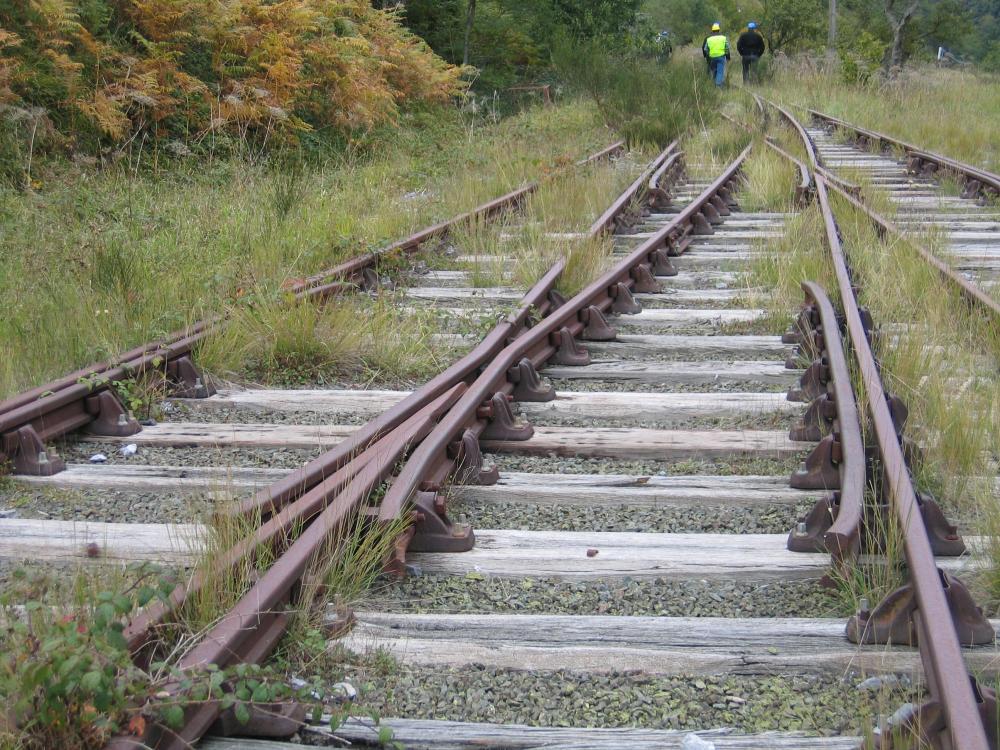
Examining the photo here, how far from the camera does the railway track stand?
7.34 feet

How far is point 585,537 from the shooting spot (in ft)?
10.3

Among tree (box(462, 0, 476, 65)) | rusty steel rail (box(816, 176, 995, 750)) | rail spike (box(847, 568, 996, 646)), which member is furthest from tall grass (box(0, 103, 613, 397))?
tree (box(462, 0, 476, 65))

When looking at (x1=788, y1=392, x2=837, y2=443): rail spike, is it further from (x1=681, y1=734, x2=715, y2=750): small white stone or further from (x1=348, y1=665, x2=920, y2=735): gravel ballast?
(x1=681, y1=734, x2=715, y2=750): small white stone

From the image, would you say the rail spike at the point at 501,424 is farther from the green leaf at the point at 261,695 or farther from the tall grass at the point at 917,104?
the tall grass at the point at 917,104

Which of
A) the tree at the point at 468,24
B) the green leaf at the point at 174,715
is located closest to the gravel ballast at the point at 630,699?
the green leaf at the point at 174,715

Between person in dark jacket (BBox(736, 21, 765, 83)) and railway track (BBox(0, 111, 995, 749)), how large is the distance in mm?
23783

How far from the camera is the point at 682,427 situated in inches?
163

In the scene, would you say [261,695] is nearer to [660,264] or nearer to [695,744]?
[695,744]

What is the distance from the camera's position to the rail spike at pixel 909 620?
2.46m

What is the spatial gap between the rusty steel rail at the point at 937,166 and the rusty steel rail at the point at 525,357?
3.74 meters

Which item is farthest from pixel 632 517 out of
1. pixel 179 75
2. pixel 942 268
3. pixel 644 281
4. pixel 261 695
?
pixel 179 75

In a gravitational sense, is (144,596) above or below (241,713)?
above

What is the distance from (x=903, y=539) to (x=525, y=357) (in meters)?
2.22

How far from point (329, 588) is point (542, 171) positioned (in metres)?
8.01
